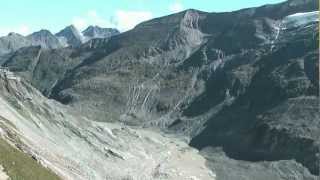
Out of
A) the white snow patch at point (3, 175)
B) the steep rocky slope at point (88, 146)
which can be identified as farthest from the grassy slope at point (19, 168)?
the steep rocky slope at point (88, 146)

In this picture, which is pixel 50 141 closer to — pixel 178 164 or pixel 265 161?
pixel 178 164

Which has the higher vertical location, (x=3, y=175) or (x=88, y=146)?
(x=3, y=175)

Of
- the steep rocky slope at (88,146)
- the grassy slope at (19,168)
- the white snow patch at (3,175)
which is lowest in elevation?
the steep rocky slope at (88,146)

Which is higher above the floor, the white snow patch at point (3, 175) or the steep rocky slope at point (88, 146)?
the white snow patch at point (3, 175)

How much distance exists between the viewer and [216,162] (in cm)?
14162

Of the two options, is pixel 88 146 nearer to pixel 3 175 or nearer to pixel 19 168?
pixel 19 168

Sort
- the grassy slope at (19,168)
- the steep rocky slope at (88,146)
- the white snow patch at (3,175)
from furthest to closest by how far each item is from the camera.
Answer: the steep rocky slope at (88,146) → the grassy slope at (19,168) → the white snow patch at (3,175)

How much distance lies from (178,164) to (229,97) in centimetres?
6152

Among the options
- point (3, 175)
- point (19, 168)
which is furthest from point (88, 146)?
point (3, 175)

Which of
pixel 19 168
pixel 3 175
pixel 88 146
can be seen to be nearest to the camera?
pixel 3 175

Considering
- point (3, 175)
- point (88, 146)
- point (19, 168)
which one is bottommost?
point (88, 146)

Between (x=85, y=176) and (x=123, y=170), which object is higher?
(x=85, y=176)

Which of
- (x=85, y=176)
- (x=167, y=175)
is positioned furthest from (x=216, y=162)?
(x=85, y=176)

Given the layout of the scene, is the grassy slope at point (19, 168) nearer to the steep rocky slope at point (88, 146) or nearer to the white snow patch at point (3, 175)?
the white snow patch at point (3, 175)
